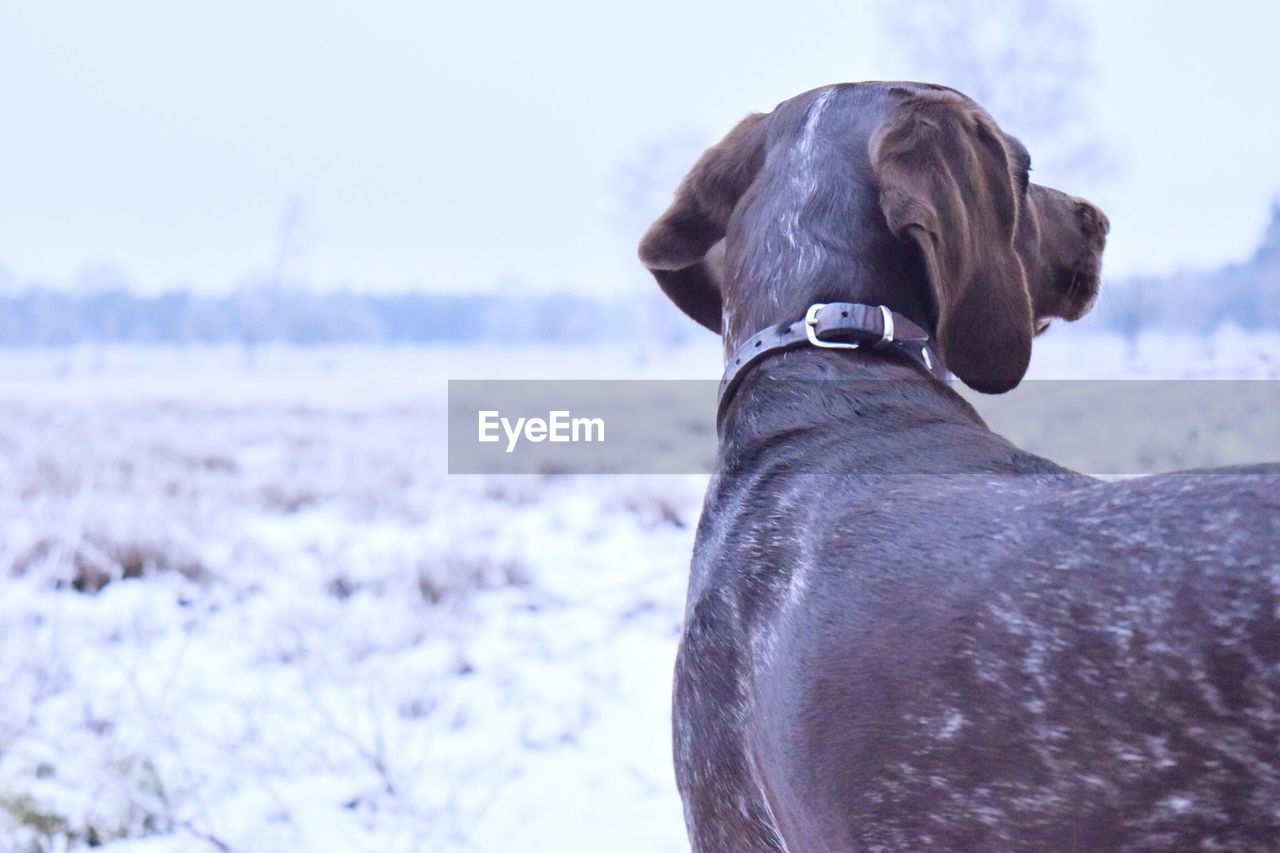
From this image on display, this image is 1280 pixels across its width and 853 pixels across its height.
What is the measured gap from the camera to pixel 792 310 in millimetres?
1911

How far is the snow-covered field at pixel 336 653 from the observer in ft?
9.09

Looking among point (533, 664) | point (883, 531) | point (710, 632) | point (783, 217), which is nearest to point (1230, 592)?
point (883, 531)

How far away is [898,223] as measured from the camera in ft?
5.63

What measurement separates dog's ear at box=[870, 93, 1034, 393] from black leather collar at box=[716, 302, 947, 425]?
5cm

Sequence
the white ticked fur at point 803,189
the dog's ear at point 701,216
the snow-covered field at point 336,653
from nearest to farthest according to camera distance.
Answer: the white ticked fur at point 803,189, the dog's ear at point 701,216, the snow-covered field at point 336,653

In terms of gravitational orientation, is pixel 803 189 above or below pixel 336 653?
above

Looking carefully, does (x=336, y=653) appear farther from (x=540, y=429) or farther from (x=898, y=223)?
(x=540, y=429)

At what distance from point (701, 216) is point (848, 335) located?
0.57m

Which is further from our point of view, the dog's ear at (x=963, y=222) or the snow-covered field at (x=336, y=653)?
the snow-covered field at (x=336, y=653)

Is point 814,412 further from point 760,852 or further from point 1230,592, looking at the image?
point 1230,592
